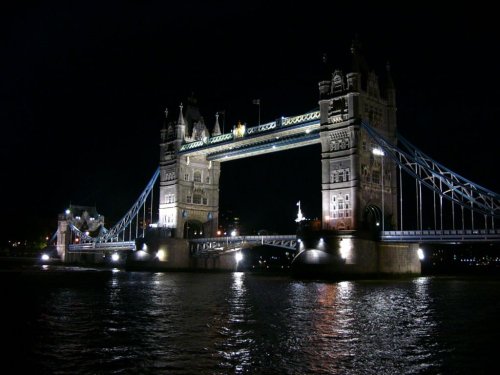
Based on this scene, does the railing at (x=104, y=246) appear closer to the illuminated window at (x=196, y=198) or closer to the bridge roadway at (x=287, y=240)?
the bridge roadway at (x=287, y=240)

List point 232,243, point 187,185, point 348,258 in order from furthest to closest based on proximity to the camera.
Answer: point 187,185 < point 232,243 < point 348,258

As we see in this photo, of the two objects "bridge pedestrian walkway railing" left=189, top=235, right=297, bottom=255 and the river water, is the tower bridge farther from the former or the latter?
the river water

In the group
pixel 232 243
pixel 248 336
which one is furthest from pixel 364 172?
pixel 248 336

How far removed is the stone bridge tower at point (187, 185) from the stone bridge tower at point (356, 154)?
24155mm

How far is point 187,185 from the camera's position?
77.2m

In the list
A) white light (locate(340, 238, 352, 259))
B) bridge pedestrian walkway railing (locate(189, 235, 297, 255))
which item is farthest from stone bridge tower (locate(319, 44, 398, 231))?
bridge pedestrian walkway railing (locate(189, 235, 297, 255))

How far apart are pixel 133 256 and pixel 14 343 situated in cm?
6135

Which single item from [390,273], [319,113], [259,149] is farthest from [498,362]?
[259,149]

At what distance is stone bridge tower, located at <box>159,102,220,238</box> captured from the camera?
76750mm

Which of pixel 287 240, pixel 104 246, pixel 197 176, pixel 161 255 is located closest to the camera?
pixel 287 240

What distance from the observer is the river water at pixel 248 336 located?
13.2 metres

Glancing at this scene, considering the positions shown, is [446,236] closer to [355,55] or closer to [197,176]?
[355,55]

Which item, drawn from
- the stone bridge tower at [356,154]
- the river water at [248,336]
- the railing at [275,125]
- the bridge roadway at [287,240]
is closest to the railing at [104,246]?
the bridge roadway at [287,240]

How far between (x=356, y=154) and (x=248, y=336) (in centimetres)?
3807
